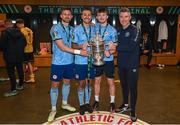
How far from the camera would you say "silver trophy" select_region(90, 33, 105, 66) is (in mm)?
3698

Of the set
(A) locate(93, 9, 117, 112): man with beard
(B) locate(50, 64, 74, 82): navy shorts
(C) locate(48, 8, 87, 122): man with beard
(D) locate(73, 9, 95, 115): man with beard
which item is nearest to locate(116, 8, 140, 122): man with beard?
(A) locate(93, 9, 117, 112): man with beard

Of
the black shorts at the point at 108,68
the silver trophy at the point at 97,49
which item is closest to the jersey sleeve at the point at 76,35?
the silver trophy at the point at 97,49

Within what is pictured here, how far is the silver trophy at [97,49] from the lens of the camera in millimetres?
3698

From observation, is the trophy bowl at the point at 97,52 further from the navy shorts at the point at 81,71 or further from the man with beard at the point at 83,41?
the navy shorts at the point at 81,71

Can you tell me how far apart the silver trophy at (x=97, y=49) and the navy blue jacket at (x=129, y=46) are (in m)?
0.28

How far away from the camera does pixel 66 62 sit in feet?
12.8

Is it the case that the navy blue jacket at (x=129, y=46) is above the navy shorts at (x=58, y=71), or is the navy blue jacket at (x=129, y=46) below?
above

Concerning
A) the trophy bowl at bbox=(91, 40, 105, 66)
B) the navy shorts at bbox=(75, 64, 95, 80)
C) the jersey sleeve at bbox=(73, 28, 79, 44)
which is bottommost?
the navy shorts at bbox=(75, 64, 95, 80)

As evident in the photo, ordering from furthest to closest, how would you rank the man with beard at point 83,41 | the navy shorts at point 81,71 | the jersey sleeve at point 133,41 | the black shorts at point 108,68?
1. the black shorts at point 108,68
2. the navy shorts at point 81,71
3. the man with beard at point 83,41
4. the jersey sleeve at point 133,41

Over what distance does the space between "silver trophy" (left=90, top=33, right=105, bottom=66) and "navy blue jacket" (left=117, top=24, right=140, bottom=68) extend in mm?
284

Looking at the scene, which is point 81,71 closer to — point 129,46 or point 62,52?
point 62,52

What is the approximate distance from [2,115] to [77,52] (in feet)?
5.10

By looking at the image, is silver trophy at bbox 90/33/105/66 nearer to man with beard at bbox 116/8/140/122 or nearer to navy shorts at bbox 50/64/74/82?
man with beard at bbox 116/8/140/122

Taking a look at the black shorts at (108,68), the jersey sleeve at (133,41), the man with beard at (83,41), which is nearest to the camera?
the jersey sleeve at (133,41)
